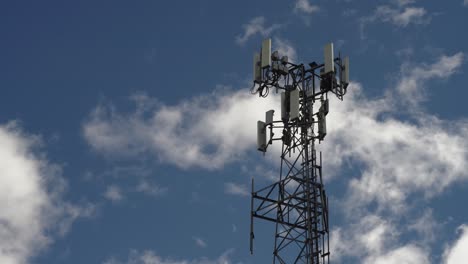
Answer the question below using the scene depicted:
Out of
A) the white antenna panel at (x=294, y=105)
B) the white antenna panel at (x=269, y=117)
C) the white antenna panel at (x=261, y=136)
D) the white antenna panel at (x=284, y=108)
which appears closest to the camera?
the white antenna panel at (x=294, y=105)

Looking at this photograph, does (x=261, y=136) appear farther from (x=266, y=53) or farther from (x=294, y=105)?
(x=266, y=53)

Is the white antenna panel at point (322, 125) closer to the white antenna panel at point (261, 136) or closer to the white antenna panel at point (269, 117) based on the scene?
the white antenna panel at point (269, 117)

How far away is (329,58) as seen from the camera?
172ft

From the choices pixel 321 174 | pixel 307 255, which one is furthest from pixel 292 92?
pixel 307 255

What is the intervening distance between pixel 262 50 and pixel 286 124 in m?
4.16

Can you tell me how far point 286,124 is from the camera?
172 ft

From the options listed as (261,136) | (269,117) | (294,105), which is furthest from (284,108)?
(261,136)

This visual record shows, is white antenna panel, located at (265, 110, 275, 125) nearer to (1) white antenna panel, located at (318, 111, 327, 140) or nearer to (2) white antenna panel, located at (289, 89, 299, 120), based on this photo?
(2) white antenna panel, located at (289, 89, 299, 120)

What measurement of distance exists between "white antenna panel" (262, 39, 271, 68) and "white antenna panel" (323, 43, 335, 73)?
2.90 m

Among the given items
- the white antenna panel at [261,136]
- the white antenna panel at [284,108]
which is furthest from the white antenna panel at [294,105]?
the white antenna panel at [261,136]

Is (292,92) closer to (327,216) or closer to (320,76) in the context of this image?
(320,76)

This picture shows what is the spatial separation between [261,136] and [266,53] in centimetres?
436

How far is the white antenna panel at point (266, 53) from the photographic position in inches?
2080

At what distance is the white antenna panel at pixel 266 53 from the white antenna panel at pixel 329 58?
2904mm
